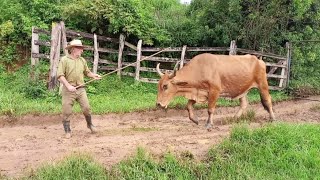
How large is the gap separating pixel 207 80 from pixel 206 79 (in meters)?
0.03

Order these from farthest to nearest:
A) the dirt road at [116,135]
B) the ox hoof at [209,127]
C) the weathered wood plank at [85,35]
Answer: the weathered wood plank at [85,35] → the ox hoof at [209,127] → the dirt road at [116,135]

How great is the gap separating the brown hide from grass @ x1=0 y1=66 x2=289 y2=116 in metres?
1.83

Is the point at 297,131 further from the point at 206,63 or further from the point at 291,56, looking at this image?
the point at 291,56

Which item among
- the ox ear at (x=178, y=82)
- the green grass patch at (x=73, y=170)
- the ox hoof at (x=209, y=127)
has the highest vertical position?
the ox ear at (x=178, y=82)

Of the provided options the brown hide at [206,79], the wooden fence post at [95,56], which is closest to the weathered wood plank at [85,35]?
the wooden fence post at [95,56]

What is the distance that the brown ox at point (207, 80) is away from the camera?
965 cm

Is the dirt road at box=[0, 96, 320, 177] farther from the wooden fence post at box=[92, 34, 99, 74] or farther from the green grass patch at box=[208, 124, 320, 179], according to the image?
the wooden fence post at box=[92, 34, 99, 74]

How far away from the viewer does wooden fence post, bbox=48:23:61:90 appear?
1201 centimetres

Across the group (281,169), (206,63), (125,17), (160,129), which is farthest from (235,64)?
(125,17)

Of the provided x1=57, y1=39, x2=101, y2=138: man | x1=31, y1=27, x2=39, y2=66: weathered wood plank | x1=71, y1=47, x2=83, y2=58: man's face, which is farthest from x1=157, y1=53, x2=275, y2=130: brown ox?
x1=31, y1=27, x2=39, y2=66: weathered wood plank

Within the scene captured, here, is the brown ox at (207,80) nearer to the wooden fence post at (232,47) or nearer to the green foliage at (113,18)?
the wooden fence post at (232,47)

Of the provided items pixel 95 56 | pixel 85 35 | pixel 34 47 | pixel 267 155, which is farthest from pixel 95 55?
pixel 267 155

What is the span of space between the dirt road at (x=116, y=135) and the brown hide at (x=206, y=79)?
759 mm

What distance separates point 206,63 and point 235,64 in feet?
2.77
